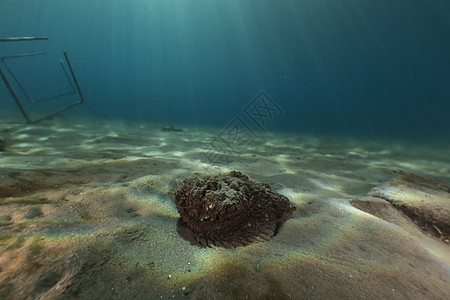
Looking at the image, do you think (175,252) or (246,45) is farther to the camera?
(246,45)

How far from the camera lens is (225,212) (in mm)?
1692

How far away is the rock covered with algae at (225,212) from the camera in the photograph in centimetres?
171

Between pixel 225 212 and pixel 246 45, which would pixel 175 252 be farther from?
pixel 246 45

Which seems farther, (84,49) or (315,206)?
(84,49)

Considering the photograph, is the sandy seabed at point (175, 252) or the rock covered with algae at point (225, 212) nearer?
the sandy seabed at point (175, 252)

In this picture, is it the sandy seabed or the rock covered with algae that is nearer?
the sandy seabed

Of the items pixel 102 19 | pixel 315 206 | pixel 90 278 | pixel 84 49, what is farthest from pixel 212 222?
pixel 84 49

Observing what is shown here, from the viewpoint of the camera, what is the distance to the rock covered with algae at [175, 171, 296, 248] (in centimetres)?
171

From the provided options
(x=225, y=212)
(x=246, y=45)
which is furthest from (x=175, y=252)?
(x=246, y=45)

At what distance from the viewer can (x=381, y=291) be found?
1.25m

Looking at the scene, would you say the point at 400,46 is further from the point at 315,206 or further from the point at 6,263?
the point at 6,263

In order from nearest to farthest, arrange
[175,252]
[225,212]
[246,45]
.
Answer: [175,252], [225,212], [246,45]

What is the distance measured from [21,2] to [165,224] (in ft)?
303

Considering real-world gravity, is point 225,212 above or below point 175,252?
above
